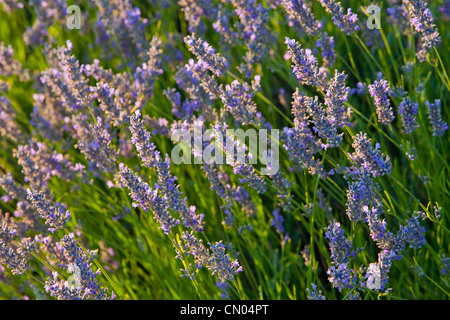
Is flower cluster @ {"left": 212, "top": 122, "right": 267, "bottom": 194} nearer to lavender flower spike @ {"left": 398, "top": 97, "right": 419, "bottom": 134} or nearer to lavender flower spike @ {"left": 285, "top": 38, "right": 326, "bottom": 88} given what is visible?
lavender flower spike @ {"left": 285, "top": 38, "right": 326, "bottom": 88}

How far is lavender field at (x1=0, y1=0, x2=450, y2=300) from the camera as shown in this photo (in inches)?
60.5

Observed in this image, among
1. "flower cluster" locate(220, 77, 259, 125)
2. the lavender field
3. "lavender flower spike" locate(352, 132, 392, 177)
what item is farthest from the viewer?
"flower cluster" locate(220, 77, 259, 125)

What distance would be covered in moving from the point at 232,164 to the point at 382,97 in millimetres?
564

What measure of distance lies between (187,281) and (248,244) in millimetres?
364

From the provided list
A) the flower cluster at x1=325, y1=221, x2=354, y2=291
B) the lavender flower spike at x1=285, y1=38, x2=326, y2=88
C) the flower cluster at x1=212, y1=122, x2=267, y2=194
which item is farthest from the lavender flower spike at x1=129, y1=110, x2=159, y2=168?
the flower cluster at x1=325, y1=221, x2=354, y2=291

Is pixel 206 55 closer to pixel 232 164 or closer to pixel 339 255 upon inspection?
pixel 232 164

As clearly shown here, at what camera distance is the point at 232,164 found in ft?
5.19

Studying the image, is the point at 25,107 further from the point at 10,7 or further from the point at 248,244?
the point at 248,244

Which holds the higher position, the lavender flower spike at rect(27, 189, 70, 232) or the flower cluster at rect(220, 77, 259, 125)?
the flower cluster at rect(220, 77, 259, 125)

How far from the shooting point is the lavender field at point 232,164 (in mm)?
1537

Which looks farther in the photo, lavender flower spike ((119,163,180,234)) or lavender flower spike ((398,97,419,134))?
lavender flower spike ((398,97,419,134))

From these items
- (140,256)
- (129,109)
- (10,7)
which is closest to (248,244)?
(140,256)

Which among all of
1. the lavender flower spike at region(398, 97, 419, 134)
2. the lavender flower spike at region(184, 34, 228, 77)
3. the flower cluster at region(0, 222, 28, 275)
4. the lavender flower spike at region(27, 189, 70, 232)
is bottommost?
the flower cluster at region(0, 222, 28, 275)

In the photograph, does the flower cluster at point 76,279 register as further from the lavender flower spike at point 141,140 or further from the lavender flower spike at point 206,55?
the lavender flower spike at point 206,55
